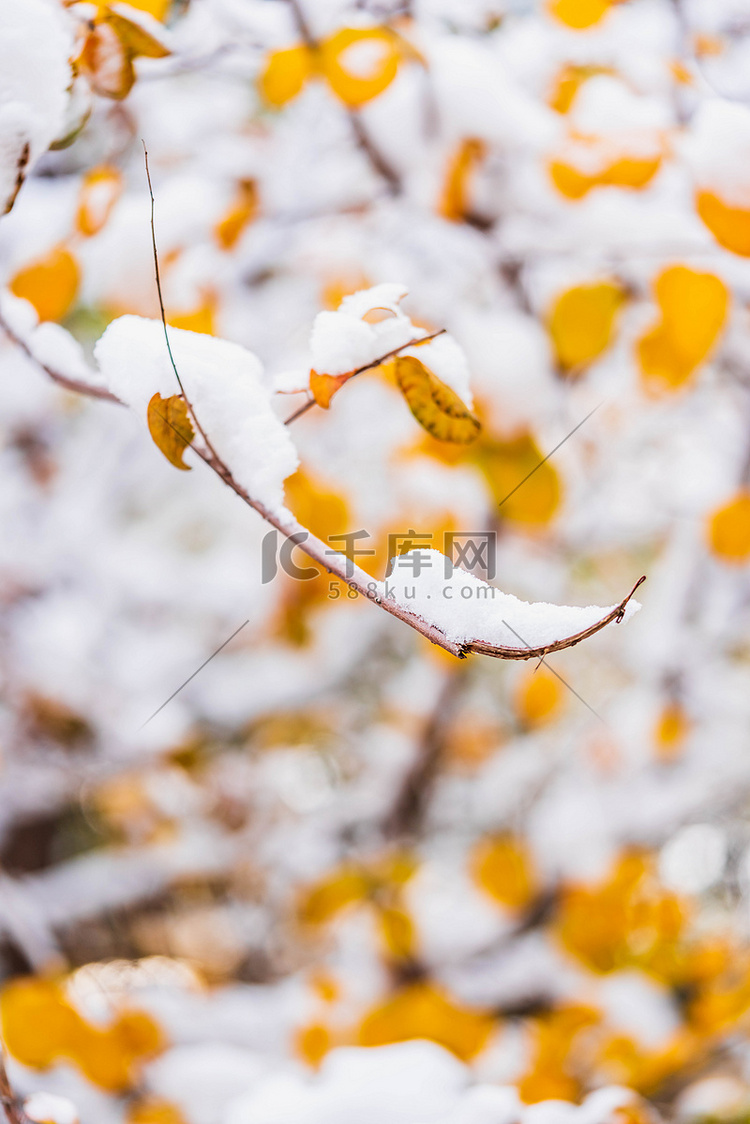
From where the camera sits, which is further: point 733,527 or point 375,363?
point 733,527

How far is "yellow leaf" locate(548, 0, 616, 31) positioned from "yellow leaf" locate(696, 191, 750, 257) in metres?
0.27

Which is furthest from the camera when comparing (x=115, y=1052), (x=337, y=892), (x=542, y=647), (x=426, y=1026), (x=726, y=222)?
(x=337, y=892)

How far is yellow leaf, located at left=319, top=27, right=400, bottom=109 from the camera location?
0.62 meters

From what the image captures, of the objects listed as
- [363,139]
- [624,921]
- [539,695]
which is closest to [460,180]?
[363,139]

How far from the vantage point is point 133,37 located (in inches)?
17.6

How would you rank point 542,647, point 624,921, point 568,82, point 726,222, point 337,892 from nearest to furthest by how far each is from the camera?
point 542,647, point 726,222, point 568,82, point 624,921, point 337,892

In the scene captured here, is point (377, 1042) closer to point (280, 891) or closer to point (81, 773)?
point (81, 773)

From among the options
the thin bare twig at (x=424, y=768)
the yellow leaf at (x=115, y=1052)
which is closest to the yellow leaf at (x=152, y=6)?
the thin bare twig at (x=424, y=768)

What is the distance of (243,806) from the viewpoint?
1621mm

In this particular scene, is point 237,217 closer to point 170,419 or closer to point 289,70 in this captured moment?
point 289,70

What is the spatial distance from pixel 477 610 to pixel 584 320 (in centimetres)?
52

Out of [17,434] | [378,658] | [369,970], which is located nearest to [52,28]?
[17,434]

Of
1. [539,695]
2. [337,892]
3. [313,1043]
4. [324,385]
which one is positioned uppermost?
[324,385]

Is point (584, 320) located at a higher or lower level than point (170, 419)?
lower
